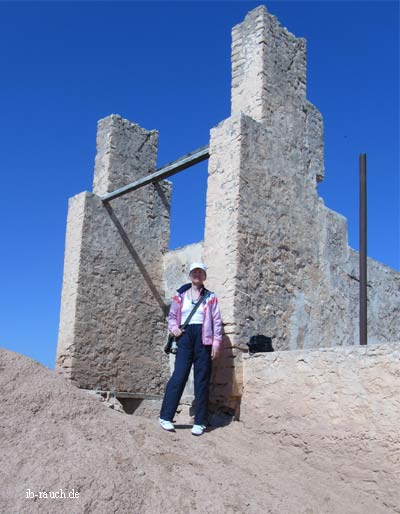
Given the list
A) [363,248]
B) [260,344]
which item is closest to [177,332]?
[260,344]

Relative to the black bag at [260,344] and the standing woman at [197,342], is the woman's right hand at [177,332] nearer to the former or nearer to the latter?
the standing woman at [197,342]

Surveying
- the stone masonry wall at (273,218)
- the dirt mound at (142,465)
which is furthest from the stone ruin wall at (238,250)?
the dirt mound at (142,465)

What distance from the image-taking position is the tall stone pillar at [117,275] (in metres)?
8.84

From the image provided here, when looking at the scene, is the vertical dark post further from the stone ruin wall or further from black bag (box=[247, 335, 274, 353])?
black bag (box=[247, 335, 274, 353])

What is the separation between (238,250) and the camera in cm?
609

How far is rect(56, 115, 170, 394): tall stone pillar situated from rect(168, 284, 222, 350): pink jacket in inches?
129

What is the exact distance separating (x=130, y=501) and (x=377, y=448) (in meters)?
2.10

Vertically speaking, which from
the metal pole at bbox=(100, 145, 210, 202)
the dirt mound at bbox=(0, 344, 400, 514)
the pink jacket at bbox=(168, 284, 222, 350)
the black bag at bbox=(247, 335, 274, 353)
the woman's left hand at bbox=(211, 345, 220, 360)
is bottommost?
the dirt mound at bbox=(0, 344, 400, 514)

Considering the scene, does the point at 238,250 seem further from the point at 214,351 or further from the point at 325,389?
the point at 325,389

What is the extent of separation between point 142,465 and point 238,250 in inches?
98.8

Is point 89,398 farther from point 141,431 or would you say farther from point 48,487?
point 48,487

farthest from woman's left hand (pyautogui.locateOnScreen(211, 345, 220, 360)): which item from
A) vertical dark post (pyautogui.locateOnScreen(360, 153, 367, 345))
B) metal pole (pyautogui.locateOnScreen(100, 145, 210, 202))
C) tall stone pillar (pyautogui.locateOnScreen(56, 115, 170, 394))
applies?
tall stone pillar (pyautogui.locateOnScreen(56, 115, 170, 394))

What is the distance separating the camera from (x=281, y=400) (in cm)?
558

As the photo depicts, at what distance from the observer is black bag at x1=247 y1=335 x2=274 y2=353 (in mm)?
6082
